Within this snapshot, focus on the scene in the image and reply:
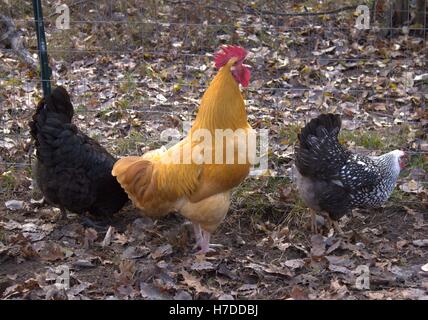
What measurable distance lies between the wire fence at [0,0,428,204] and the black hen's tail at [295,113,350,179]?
924 mm

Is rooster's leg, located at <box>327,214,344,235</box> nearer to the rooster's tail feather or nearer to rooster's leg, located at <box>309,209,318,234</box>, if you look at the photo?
rooster's leg, located at <box>309,209,318,234</box>

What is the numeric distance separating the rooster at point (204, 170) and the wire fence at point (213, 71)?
150 centimetres

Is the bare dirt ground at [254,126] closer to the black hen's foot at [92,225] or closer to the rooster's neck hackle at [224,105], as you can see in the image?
the black hen's foot at [92,225]

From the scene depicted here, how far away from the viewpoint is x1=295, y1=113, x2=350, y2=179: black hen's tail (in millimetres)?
5145

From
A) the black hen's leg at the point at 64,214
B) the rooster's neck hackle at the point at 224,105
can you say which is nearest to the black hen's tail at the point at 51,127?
the black hen's leg at the point at 64,214

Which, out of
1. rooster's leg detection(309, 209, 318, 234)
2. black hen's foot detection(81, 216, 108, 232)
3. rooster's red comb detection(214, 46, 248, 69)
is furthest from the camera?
black hen's foot detection(81, 216, 108, 232)

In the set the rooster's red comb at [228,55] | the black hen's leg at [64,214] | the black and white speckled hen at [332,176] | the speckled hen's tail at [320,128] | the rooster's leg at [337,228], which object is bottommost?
the rooster's leg at [337,228]

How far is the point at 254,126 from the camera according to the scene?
23.1ft

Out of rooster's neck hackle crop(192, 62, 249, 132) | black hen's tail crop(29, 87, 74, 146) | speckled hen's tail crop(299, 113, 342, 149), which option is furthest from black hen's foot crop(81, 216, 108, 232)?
speckled hen's tail crop(299, 113, 342, 149)

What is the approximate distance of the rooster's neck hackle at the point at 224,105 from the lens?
4.62 meters

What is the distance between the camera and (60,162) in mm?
5262

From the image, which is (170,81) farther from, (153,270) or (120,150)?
(153,270)

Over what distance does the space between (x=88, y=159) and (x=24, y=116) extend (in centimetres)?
240
